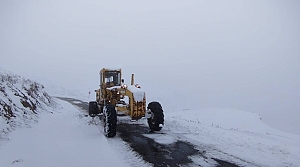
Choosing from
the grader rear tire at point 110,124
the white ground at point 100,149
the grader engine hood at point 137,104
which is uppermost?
the grader engine hood at point 137,104

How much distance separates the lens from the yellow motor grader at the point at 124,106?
837cm

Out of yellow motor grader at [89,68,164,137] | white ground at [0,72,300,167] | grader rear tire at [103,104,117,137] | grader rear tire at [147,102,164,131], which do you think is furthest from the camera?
grader rear tire at [147,102,164,131]

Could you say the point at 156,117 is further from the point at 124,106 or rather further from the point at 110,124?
the point at 110,124

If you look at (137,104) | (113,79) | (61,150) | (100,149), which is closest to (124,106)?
(137,104)

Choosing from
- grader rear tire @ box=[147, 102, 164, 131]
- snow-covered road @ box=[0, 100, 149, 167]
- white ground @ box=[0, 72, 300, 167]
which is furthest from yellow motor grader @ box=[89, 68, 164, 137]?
snow-covered road @ box=[0, 100, 149, 167]

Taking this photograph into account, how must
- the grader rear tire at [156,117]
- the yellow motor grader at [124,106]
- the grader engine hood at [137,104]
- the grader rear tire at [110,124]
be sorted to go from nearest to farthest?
1. the grader rear tire at [110,124]
2. the yellow motor grader at [124,106]
3. the grader engine hood at [137,104]
4. the grader rear tire at [156,117]

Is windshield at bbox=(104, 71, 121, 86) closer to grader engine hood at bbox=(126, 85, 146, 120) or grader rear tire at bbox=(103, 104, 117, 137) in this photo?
grader engine hood at bbox=(126, 85, 146, 120)

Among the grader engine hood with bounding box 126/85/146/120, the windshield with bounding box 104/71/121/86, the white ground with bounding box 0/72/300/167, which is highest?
the windshield with bounding box 104/71/121/86

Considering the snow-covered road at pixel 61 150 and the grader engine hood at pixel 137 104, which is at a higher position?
the grader engine hood at pixel 137 104

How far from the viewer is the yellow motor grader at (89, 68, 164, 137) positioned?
27.5ft

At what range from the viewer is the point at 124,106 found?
9.55 m

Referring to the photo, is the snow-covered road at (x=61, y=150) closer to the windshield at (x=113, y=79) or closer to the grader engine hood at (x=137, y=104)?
the grader engine hood at (x=137, y=104)

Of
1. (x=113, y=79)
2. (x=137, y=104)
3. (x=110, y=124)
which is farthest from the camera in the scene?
→ (x=113, y=79)

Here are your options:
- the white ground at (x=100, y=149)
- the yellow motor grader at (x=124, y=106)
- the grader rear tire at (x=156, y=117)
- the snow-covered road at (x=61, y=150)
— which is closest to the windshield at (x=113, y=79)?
the yellow motor grader at (x=124, y=106)
